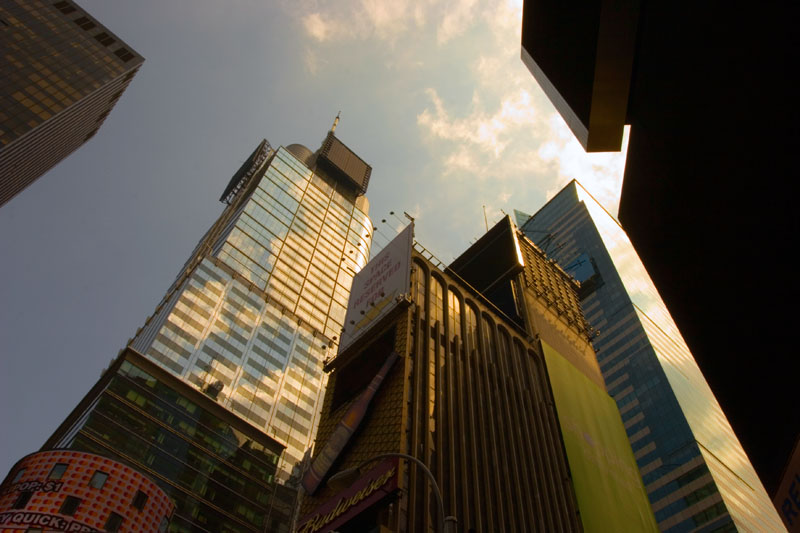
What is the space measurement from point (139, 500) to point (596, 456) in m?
43.1

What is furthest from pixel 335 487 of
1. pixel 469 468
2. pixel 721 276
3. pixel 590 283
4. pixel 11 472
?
pixel 590 283

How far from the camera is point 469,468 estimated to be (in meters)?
34.6

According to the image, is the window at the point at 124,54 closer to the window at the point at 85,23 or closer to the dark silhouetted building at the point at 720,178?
the window at the point at 85,23

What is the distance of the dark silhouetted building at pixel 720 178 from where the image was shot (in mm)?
12570

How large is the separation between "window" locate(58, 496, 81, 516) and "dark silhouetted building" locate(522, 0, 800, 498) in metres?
50.4

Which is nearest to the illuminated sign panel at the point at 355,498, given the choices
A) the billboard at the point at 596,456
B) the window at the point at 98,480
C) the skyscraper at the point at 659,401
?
the billboard at the point at 596,456

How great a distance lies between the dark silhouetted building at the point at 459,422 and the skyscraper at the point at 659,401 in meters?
35.2

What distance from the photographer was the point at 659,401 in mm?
96562

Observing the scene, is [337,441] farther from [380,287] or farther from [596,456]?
[596,456]

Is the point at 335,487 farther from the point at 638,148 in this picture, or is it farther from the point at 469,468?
the point at 638,148

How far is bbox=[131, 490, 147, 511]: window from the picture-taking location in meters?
49.4

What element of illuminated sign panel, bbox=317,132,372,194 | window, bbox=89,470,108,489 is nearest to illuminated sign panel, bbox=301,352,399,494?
window, bbox=89,470,108,489

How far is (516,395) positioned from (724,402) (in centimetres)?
3079

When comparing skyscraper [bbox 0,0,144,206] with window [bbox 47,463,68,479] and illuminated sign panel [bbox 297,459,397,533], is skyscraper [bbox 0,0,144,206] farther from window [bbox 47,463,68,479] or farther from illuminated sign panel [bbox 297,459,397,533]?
illuminated sign panel [bbox 297,459,397,533]
